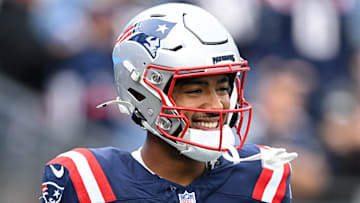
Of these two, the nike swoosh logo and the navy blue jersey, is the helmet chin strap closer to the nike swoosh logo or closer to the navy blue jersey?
the navy blue jersey

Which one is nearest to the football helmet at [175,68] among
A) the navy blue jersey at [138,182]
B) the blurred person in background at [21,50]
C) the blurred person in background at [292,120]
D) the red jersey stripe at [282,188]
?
the navy blue jersey at [138,182]

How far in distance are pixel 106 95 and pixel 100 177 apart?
117 inches

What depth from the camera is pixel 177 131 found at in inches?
97.9

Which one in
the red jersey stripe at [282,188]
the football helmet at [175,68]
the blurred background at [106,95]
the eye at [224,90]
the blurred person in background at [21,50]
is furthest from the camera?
the blurred person in background at [21,50]

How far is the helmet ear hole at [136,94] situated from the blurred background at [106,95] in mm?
2721

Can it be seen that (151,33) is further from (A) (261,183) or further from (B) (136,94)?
(A) (261,183)

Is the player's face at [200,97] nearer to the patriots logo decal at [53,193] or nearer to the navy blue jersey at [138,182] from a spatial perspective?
the navy blue jersey at [138,182]

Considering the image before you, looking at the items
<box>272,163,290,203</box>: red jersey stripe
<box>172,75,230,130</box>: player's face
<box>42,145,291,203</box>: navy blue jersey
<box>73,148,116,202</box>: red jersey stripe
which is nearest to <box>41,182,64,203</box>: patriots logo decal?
<box>42,145,291,203</box>: navy blue jersey

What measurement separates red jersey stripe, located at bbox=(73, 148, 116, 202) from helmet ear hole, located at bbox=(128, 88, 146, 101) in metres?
0.27

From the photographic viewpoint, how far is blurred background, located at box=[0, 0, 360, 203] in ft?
17.2

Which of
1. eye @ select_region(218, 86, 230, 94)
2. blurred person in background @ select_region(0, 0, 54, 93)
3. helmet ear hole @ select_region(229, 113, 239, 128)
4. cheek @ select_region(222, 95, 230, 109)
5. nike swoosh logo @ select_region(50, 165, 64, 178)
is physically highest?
eye @ select_region(218, 86, 230, 94)

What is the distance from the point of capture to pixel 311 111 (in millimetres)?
5664

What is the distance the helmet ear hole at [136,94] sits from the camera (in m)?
2.60

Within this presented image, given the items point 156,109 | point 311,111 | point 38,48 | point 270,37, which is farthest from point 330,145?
point 156,109
